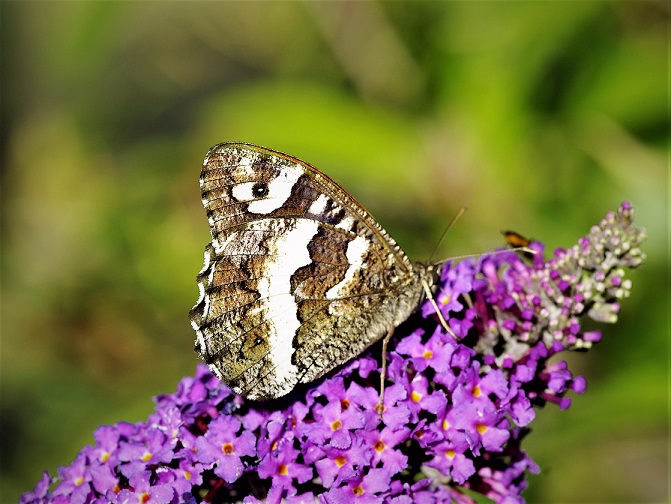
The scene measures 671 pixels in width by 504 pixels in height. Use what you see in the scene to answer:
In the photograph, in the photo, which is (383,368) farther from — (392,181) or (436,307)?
(392,181)

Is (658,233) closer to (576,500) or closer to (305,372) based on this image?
(576,500)

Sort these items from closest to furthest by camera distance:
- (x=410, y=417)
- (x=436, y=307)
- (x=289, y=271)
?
(x=410, y=417) < (x=436, y=307) < (x=289, y=271)

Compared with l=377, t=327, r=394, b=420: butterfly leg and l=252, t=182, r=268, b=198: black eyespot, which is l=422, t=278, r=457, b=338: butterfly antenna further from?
l=252, t=182, r=268, b=198: black eyespot

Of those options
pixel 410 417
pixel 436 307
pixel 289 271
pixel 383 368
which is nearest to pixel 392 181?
pixel 289 271

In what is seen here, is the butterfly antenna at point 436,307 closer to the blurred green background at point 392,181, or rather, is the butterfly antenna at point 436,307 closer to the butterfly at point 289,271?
the butterfly at point 289,271

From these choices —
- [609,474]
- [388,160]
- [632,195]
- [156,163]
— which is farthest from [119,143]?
[609,474]

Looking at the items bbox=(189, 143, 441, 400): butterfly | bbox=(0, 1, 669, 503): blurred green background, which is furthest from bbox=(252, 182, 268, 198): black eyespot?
bbox=(0, 1, 669, 503): blurred green background

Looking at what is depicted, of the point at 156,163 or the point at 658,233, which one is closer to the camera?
the point at 658,233
